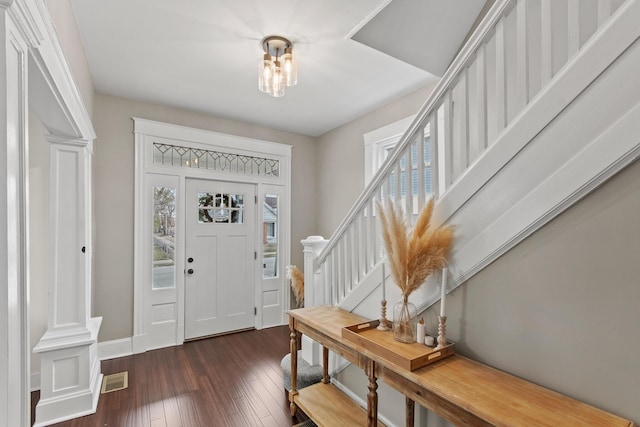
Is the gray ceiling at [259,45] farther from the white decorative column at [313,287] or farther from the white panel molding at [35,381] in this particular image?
the white panel molding at [35,381]

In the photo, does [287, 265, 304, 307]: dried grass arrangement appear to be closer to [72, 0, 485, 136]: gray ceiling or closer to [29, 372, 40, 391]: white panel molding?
[72, 0, 485, 136]: gray ceiling

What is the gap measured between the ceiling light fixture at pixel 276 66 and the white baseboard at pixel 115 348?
2.92 meters

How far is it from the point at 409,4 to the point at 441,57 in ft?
1.89

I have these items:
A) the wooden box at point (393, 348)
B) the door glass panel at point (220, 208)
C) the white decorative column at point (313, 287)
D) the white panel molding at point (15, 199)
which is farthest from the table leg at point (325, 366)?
the door glass panel at point (220, 208)

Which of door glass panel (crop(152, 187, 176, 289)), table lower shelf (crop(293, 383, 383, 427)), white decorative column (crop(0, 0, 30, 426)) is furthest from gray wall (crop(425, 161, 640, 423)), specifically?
door glass panel (crop(152, 187, 176, 289))

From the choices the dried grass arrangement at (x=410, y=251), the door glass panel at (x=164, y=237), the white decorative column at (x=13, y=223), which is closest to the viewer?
the white decorative column at (x=13, y=223)

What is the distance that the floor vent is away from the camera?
100 inches

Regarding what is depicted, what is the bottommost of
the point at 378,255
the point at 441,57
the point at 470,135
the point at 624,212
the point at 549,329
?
the point at 549,329

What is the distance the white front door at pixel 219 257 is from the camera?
11.8 feet

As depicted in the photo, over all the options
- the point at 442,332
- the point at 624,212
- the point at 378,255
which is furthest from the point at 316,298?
the point at 624,212

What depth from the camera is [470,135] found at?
4.87ft

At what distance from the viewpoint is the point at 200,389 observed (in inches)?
99.6

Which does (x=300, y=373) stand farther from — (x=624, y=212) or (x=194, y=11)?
(x=194, y=11)

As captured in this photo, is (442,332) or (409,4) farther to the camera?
(409,4)
